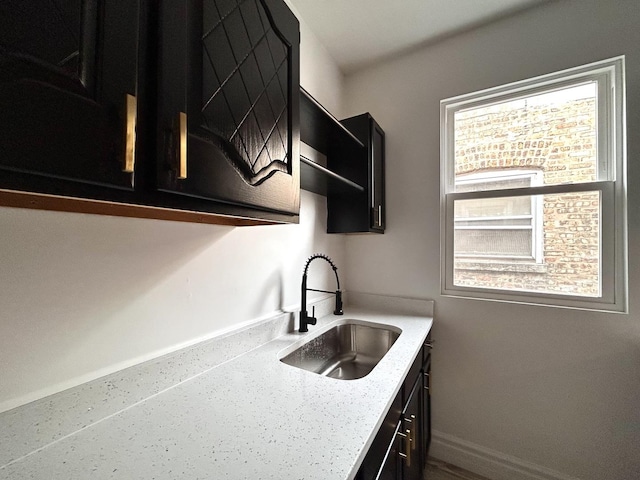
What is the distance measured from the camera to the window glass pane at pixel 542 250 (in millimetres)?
1396

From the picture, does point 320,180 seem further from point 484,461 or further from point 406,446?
point 484,461

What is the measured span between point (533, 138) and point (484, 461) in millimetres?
1957

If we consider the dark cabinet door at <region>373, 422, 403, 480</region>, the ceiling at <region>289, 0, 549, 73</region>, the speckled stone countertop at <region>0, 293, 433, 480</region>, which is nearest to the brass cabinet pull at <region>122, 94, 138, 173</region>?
the speckled stone countertop at <region>0, 293, 433, 480</region>

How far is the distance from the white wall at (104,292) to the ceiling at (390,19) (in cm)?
138

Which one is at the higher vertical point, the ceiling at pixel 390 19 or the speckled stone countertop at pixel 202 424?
the ceiling at pixel 390 19

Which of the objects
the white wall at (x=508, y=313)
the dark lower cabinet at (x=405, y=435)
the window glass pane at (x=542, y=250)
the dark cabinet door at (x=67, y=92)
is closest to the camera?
the dark cabinet door at (x=67, y=92)

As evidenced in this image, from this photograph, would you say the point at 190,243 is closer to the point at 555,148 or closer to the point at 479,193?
the point at 479,193

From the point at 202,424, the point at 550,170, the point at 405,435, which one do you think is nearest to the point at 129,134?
the point at 202,424

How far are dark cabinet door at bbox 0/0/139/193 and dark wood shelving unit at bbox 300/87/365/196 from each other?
65 cm

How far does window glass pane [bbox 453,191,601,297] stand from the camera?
1396mm

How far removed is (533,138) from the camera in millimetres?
1548

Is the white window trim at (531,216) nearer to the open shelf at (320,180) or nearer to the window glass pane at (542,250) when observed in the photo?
the window glass pane at (542,250)

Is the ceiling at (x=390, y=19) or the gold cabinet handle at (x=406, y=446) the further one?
the ceiling at (x=390, y=19)

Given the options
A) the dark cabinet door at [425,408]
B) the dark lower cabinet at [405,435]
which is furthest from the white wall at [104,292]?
the dark cabinet door at [425,408]
